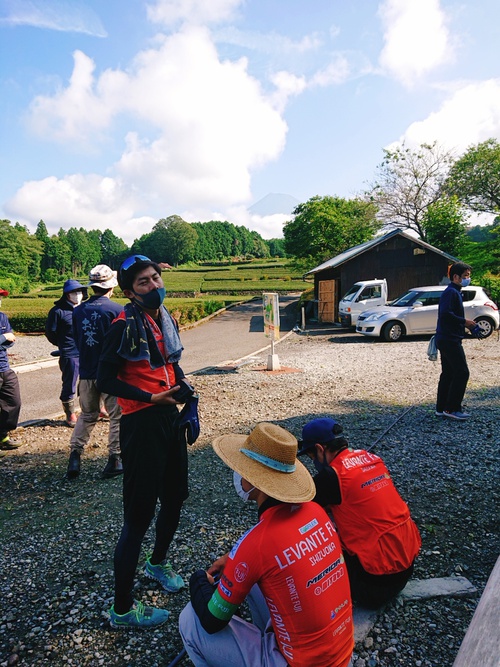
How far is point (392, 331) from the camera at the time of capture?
15242 mm

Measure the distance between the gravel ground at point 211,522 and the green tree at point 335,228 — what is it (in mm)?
28133

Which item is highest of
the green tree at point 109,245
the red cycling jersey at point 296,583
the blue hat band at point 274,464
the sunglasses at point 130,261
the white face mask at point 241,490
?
the green tree at point 109,245

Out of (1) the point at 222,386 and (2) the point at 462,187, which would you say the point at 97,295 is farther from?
(2) the point at 462,187

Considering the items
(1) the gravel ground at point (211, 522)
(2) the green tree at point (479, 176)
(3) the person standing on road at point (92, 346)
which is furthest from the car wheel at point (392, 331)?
(2) the green tree at point (479, 176)

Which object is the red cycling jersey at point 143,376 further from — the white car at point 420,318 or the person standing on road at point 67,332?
the white car at point 420,318

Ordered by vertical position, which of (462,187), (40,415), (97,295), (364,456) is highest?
(462,187)

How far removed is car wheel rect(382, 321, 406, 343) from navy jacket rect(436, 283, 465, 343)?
30.1ft

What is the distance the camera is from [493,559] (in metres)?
3.21

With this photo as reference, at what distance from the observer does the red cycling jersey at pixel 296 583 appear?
5.59 feet

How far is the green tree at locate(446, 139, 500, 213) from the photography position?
114 ft

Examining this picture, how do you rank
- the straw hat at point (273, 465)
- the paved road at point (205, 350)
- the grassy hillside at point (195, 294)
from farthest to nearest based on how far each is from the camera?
the grassy hillside at point (195, 294), the paved road at point (205, 350), the straw hat at point (273, 465)

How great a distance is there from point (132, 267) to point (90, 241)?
417 feet

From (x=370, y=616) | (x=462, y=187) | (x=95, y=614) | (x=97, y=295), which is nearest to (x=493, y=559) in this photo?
(x=370, y=616)

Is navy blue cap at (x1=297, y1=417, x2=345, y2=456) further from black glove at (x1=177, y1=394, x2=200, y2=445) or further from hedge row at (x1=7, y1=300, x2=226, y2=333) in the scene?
hedge row at (x1=7, y1=300, x2=226, y2=333)
